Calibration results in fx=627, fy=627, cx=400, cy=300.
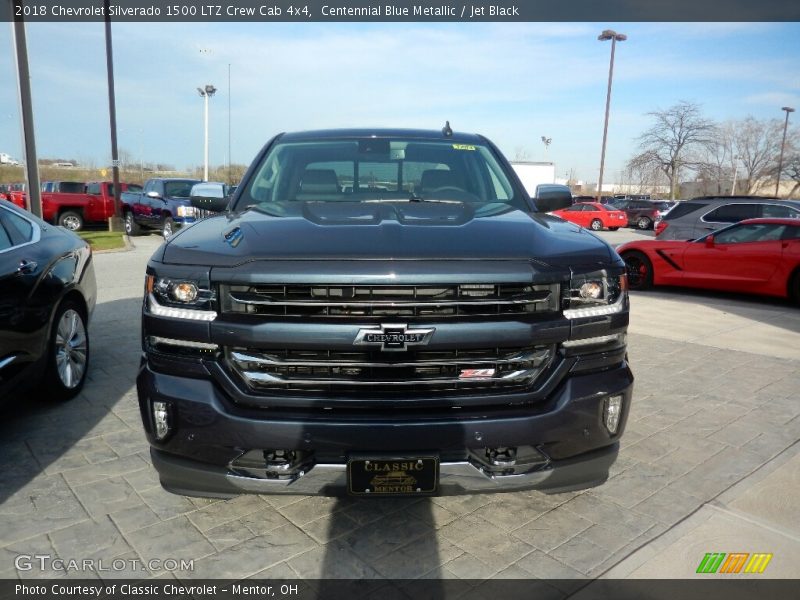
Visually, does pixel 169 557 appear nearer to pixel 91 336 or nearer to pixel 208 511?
pixel 208 511

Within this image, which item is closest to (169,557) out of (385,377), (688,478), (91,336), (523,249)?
(385,377)

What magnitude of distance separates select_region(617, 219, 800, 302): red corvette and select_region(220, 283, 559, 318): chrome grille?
8.87 metres

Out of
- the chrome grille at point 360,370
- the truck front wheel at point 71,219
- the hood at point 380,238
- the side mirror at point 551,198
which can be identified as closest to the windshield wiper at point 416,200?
the hood at point 380,238

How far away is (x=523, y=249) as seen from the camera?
253cm

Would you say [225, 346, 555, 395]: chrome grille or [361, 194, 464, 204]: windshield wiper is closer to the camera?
[225, 346, 555, 395]: chrome grille

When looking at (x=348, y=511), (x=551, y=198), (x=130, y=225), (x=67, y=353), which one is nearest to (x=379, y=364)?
(x=348, y=511)

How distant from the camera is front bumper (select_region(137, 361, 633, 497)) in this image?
233cm

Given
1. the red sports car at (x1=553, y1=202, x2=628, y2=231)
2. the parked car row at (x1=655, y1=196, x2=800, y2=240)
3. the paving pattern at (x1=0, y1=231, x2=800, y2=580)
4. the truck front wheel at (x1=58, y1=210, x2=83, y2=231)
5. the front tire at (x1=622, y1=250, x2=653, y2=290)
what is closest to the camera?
the paving pattern at (x1=0, y1=231, x2=800, y2=580)

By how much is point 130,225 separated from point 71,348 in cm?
1773

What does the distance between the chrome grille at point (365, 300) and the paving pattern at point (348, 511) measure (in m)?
1.11

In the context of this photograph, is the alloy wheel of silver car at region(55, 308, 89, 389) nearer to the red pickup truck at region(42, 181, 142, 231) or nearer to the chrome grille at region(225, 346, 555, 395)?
the chrome grille at region(225, 346, 555, 395)

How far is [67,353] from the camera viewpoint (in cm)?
454

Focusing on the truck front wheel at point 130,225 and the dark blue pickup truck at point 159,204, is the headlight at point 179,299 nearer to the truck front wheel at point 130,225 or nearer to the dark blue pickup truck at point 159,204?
the dark blue pickup truck at point 159,204

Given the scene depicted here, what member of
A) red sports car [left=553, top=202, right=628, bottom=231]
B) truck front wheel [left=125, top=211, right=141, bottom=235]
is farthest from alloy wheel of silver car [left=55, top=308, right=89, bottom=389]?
red sports car [left=553, top=202, right=628, bottom=231]
